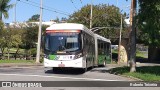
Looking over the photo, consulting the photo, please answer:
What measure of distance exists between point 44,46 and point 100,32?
51.5 meters

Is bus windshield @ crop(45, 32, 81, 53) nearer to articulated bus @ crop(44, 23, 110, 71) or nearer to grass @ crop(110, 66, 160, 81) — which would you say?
articulated bus @ crop(44, 23, 110, 71)

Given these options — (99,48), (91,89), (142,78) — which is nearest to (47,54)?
(142,78)

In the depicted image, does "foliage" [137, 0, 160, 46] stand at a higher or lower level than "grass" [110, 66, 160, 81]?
higher

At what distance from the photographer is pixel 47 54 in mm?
26219

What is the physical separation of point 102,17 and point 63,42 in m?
53.2

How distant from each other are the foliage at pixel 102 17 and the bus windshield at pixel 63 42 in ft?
164

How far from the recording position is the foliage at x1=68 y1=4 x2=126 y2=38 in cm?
7750

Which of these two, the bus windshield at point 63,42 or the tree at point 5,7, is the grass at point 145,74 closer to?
the bus windshield at point 63,42

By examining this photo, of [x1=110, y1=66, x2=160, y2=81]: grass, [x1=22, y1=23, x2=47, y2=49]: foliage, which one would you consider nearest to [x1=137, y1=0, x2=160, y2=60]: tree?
[x1=110, y1=66, x2=160, y2=81]: grass

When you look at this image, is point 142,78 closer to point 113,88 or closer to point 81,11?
point 113,88

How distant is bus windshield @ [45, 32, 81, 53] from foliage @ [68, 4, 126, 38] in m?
49.8

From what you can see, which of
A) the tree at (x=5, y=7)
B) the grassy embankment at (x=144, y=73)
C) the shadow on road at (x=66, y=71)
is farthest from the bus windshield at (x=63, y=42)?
the tree at (x=5, y=7)

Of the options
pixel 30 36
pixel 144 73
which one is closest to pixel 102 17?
pixel 30 36

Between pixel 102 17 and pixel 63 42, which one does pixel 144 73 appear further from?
pixel 102 17
